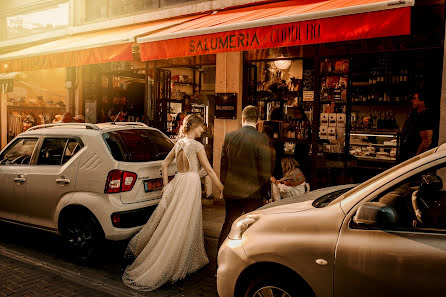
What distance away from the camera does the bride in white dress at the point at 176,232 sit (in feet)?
15.6

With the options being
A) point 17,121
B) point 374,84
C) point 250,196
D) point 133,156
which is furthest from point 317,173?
point 17,121

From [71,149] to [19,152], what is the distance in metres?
1.32

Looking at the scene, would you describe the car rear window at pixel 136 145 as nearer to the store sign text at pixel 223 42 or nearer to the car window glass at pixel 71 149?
the car window glass at pixel 71 149

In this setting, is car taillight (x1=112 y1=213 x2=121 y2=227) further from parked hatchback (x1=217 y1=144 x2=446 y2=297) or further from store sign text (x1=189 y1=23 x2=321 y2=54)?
store sign text (x1=189 y1=23 x2=321 y2=54)

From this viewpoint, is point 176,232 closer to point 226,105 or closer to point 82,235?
point 82,235

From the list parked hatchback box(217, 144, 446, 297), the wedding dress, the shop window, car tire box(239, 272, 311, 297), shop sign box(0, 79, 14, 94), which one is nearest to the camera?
parked hatchback box(217, 144, 446, 297)

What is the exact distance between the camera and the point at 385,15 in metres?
5.03

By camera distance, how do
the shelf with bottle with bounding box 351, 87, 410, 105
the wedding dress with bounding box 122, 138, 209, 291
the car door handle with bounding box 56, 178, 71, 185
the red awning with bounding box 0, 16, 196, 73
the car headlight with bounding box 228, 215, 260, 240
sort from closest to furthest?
1. the car headlight with bounding box 228, 215, 260, 240
2. the wedding dress with bounding box 122, 138, 209, 291
3. the car door handle with bounding box 56, 178, 71, 185
4. the red awning with bounding box 0, 16, 196, 73
5. the shelf with bottle with bounding box 351, 87, 410, 105

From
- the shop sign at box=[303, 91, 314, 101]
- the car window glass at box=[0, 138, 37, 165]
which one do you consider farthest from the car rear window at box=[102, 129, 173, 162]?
the shop sign at box=[303, 91, 314, 101]

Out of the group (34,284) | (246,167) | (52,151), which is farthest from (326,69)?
(34,284)

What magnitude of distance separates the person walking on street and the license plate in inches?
173

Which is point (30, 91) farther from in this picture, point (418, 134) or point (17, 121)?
point (418, 134)

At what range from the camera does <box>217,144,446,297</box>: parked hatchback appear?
8.67 ft

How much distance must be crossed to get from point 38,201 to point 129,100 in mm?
6974
